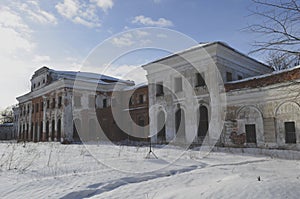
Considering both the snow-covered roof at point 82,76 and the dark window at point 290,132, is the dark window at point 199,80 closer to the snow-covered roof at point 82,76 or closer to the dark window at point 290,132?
the dark window at point 290,132

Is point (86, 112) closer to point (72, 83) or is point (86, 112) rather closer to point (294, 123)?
point (72, 83)

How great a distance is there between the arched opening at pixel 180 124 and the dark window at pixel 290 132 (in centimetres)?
695

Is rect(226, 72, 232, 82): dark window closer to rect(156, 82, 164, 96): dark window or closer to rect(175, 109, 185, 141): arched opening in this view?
rect(175, 109, 185, 141): arched opening

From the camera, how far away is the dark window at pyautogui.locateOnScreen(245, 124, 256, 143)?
1409 centimetres

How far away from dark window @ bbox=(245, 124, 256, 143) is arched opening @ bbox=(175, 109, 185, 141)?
482 centimetres

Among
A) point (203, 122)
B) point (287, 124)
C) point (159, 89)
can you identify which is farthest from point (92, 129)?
point (287, 124)

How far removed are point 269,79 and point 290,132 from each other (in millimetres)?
2885

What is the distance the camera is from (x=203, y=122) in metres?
16.8

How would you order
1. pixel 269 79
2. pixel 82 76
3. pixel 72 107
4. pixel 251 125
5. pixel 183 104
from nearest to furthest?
pixel 269 79 < pixel 251 125 < pixel 183 104 < pixel 72 107 < pixel 82 76

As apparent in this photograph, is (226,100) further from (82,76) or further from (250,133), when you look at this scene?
(82,76)

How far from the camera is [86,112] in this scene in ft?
87.5

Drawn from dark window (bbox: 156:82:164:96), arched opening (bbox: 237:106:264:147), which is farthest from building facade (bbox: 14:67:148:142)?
arched opening (bbox: 237:106:264:147)

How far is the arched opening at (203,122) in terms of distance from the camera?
54.6 feet

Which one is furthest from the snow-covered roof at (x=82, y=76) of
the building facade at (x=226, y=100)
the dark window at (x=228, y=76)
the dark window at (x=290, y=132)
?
the dark window at (x=290, y=132)
